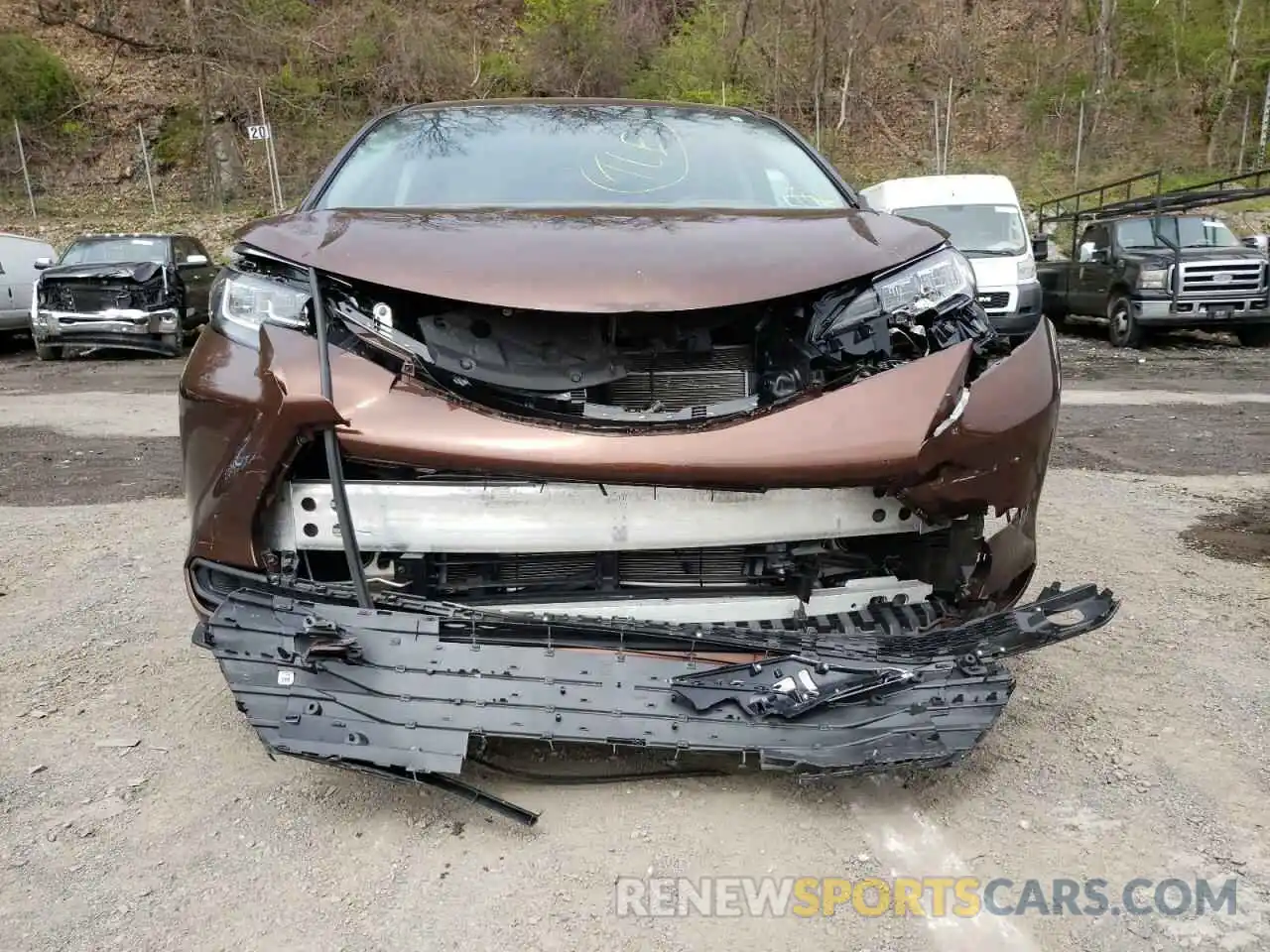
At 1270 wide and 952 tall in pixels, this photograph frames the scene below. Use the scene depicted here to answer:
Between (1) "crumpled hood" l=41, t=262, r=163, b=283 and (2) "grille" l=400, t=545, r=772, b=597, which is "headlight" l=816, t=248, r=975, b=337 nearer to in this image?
(2) "grille" l=400, t=545, r=772, b=597

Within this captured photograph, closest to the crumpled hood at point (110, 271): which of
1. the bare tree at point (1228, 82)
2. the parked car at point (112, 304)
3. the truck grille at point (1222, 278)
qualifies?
the parked car at point (112, 304)

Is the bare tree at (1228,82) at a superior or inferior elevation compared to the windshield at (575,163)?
superior

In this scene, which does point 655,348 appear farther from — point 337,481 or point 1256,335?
point 1256,335

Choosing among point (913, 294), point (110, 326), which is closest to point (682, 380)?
point (913, 294)

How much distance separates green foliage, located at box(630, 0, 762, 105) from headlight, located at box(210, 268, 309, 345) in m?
26.6

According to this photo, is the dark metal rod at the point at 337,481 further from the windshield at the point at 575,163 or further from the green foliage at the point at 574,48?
the green foliage at the point at 574,48

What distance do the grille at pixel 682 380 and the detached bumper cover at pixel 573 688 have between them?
54cm

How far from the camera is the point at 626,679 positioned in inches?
85.1

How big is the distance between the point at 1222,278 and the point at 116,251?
14.0 meters

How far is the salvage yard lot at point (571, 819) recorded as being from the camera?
1.88 meters

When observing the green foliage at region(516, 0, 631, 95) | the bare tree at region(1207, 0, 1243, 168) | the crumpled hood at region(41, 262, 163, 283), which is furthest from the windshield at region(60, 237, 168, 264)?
the bare tree at region(1207, 0, 1243, 168)

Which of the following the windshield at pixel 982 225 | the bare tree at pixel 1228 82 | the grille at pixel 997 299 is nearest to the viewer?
the grille at pixel 997 299

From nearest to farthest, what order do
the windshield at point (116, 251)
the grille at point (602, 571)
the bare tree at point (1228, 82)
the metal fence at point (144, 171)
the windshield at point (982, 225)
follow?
the grille at point (602, 571) → the windshield at point (982, 225) → the windshield at point (116, 251) → the metal fence at point (144, 171) → the bare tree at point (1228, 82)

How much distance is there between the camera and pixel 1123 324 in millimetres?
12836
